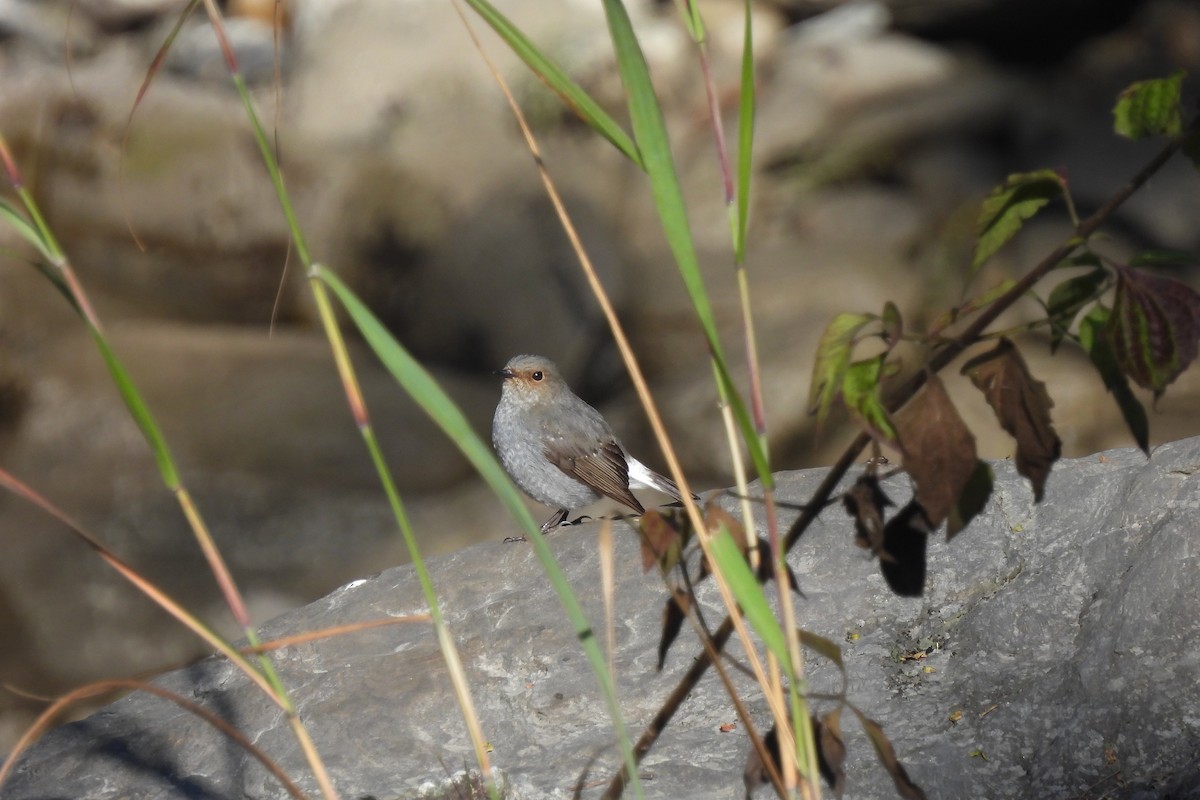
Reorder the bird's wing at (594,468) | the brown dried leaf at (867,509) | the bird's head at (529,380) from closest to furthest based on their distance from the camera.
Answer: the brown dried leaf at (867,509) → the bird's wing at (594,468) → the bird's head at (529,380)

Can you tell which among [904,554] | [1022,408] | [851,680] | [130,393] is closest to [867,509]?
[904,554]

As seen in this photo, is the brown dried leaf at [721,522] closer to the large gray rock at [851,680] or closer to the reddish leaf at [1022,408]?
the reddish leaf at [1022,408]

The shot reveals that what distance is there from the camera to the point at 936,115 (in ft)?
28.1

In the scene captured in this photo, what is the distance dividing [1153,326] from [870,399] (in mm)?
266

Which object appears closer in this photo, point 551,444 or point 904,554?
point 904,554

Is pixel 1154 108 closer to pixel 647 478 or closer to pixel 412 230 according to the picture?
pixel 647 478

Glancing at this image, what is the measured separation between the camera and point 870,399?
107cm

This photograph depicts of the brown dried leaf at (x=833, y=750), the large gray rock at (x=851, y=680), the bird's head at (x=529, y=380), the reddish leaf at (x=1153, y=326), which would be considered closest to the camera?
the reddish leaf at (x=1153, y=326)

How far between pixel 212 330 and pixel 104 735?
6016 millimetres

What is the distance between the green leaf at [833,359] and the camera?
110 cm

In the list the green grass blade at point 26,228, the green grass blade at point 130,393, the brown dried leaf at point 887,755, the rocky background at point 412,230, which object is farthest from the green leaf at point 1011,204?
the rocky background at point 412,230

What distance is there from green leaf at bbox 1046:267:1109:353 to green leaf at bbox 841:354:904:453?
0.17 metres

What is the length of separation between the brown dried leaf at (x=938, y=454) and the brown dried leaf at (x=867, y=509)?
8 centimetres

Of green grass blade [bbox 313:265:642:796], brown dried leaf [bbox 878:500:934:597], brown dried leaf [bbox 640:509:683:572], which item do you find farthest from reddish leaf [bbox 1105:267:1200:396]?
green grass blade [bbox 313:265:642:796]
